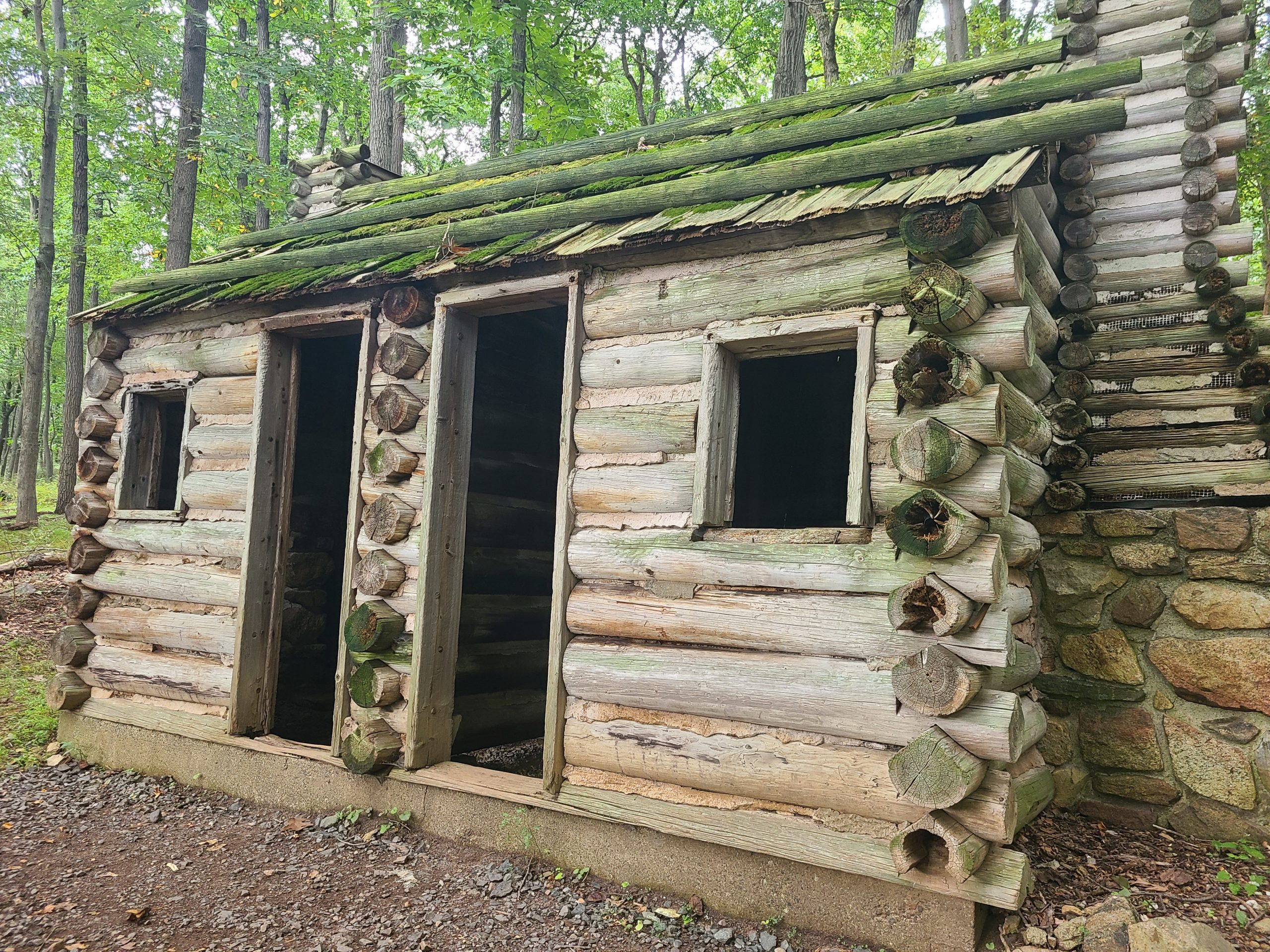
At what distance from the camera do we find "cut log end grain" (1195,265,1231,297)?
5523 millimetres

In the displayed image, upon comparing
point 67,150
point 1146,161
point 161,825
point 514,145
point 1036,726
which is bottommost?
point 161,825

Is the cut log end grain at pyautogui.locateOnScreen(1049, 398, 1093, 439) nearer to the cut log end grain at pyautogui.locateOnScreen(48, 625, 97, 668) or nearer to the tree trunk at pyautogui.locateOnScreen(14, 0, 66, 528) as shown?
the cut log end grain at pyautogui.locateOnScreen(48, 625, 97, 668)

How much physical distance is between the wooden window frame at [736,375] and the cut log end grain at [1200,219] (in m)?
3.30

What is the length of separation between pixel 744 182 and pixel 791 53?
381 inches

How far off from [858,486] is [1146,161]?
4.24 meters

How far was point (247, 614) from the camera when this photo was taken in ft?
20.3

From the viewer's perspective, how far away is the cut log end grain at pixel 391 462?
219 inches

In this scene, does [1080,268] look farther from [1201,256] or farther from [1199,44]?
[1199,44]

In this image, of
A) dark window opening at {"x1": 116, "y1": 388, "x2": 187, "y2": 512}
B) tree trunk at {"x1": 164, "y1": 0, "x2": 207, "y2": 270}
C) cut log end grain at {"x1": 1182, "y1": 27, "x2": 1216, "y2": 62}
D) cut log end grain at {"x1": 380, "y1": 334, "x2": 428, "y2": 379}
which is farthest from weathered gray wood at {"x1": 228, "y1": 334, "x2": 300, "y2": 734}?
tree trunk at {"x1": 164, "y1": 0, "x2": 207, "y2": 270}

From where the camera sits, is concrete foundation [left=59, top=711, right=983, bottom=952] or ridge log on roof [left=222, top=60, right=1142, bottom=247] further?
ridge log on roof [left=222, top=60, right=1142, bottom=247]

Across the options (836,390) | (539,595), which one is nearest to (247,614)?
(539,595)

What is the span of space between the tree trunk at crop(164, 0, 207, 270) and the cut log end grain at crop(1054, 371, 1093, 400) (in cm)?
1236

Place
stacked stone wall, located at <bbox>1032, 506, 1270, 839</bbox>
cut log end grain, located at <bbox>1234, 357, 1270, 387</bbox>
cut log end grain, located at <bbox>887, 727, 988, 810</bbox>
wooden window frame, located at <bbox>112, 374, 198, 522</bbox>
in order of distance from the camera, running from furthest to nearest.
Answer: wooden window frame, located at <bbox>112, 374, 198, 522</bbox> → cut log end grain, located at <bbox>1234, 357, 1270, 387</bbox> → stacked stone wall, located at <bbox>1032, 506, 1270, 839</bbox> → cut log end grain, located at <bbox>887, 727, 988, 810</bbox>

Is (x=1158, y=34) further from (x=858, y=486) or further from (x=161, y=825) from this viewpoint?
(x=161, y=825)
